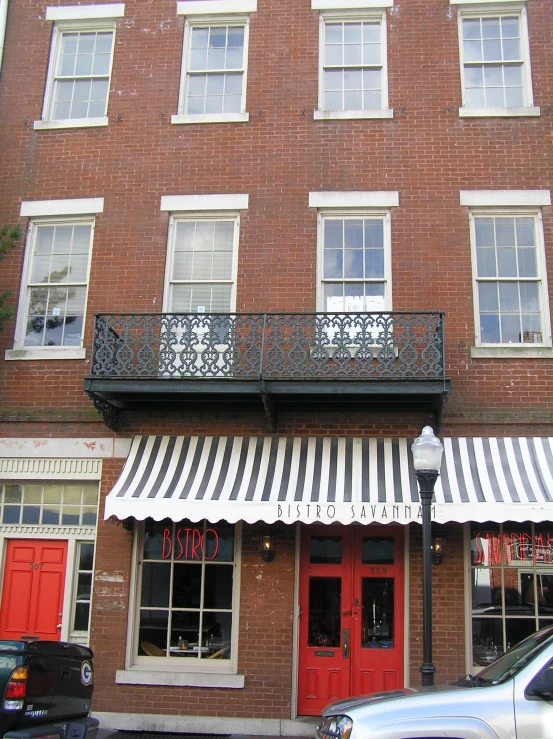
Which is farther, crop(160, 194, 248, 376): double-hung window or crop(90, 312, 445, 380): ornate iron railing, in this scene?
crop(160, 194, 248, 376): double-hung window

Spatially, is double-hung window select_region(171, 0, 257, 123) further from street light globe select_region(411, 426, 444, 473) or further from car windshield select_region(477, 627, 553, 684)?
car windshield select_region(477, 627, 553, 684)

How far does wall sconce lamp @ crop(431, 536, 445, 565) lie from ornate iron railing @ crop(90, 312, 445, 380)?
7.63 ft

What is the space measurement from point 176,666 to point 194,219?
6996mm

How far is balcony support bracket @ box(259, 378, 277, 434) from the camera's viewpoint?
10.2 meters

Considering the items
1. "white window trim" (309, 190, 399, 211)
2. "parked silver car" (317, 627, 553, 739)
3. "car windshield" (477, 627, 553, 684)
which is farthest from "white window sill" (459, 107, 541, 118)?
"parked silver car" (317, 627, 553, 739)

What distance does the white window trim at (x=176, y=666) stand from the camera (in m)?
10.3

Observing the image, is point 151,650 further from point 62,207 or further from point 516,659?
point 62,207

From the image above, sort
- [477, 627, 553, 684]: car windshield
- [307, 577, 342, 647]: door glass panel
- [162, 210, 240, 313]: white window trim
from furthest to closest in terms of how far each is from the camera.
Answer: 1. [162, 210, 240, 313]: white window trim
2. [307, 577, 342, 647]: door glass panel
3. [477, 627, 553, 684]: car windshield

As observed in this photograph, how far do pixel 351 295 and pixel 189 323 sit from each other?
265cm

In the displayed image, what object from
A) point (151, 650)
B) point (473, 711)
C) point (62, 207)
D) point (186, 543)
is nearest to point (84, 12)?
point (62, 207)

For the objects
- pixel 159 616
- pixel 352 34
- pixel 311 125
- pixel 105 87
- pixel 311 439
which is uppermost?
pixel 352 34

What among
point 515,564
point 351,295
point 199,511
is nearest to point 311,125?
point 351,295

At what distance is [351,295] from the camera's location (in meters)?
11.7

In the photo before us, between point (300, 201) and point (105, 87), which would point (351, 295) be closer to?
point (300, 201)
